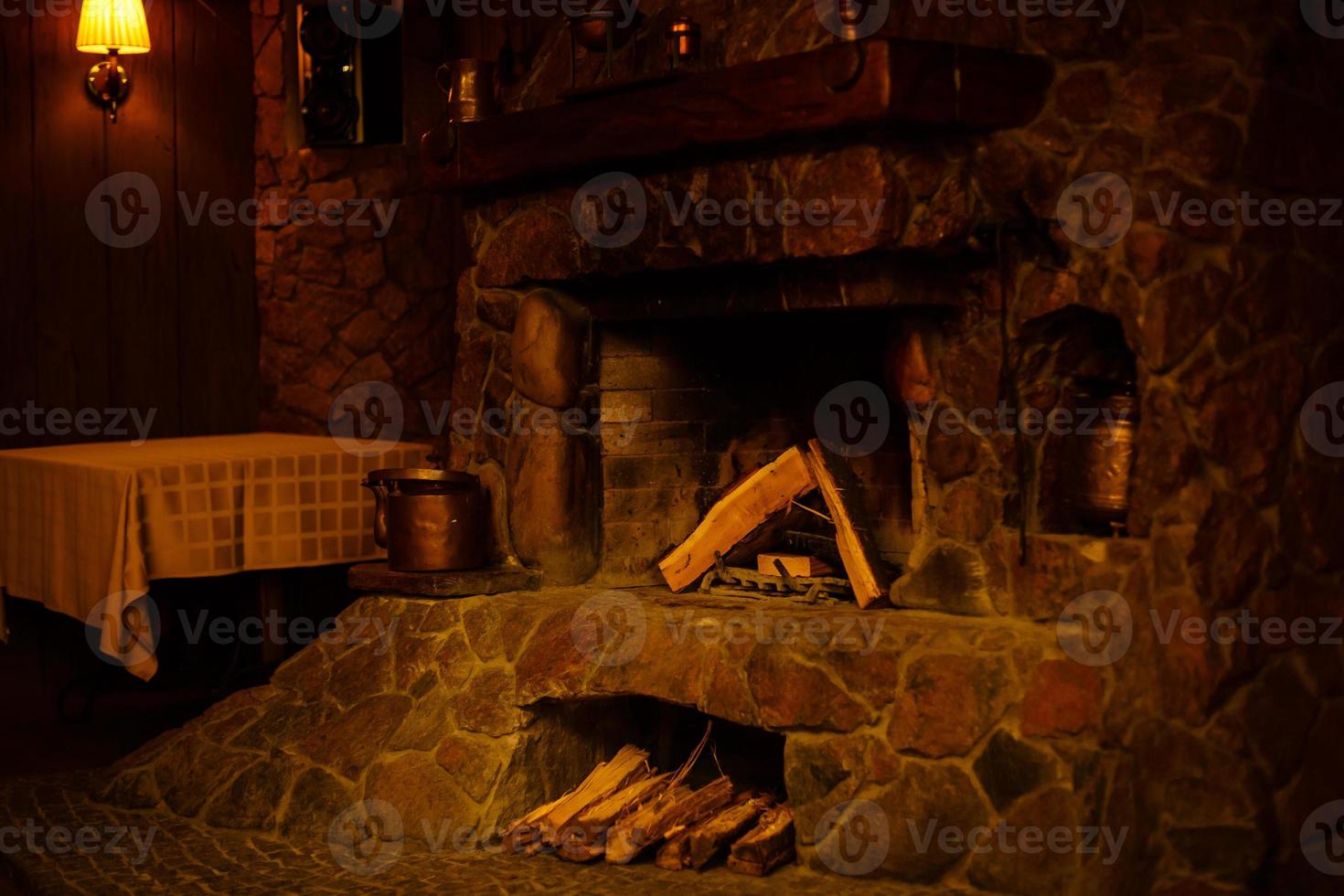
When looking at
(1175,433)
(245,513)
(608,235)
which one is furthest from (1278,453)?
(245,513)

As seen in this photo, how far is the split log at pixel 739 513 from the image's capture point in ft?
14.6

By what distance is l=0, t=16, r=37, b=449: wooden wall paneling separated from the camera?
20.3 ft

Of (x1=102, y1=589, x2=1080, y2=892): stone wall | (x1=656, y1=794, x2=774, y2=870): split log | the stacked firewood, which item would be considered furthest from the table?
(x1=656, y1=794, x2=774, y2=870): split log

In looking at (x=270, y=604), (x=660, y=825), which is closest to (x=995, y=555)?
(x=660, y=825)

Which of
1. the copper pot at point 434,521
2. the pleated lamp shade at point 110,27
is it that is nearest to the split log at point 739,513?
the copper pot at point 434,521

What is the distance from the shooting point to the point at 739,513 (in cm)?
454

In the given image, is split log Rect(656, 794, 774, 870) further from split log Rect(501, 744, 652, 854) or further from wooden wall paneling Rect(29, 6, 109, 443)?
wooden wall paneling Rect(29, 6, 109, 443)

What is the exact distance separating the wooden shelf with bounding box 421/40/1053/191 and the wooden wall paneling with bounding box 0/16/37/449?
2.84m

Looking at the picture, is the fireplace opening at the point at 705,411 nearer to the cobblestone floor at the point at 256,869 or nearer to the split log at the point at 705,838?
the split log at the point at 705,838

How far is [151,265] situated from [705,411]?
9.71 feet

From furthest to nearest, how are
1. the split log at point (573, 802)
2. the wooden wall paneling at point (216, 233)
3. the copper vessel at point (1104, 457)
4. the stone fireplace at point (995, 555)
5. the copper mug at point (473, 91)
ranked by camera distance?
the wooden wall paneling at point (216, 233), the copper mug at point (473, 91), the split log at point (573, 802), the copper vessel at point (1104, 457), the stone fireplace at point (995, 555)

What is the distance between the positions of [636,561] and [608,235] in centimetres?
101

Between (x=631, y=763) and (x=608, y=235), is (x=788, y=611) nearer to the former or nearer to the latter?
(x=631, y=763)

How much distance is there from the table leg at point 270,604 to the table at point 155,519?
0.48 feet
